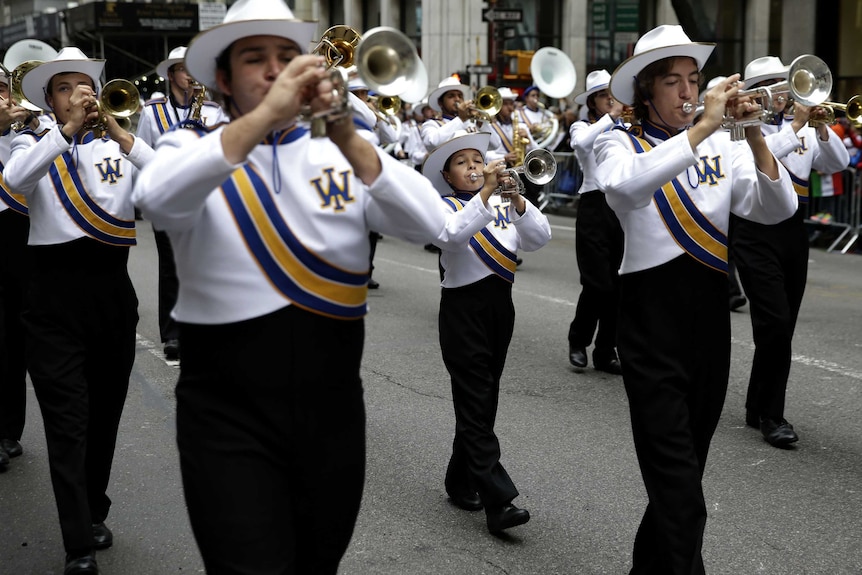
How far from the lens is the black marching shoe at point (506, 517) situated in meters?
4.86

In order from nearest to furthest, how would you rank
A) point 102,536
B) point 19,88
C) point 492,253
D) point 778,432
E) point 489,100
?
1. point 102,536
2. point 492,253
3. point 19,88
4. point 778,432
5. point 489,100

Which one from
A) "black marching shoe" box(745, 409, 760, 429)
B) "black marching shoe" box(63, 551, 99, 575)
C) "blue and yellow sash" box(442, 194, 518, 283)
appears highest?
"blue and yellow sash" box(442, 194, 518, 283)

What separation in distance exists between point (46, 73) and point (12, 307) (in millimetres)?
1538

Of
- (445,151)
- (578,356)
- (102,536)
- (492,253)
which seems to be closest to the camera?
(102,536)

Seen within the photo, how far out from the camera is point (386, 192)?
9.57 ft

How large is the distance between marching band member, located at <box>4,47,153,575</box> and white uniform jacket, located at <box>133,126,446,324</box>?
1.88m

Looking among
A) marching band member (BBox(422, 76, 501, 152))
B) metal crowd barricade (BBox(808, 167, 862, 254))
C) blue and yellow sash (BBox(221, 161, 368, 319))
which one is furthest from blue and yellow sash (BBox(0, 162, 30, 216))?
metal crowd barricade (BBox(808, 167, 862, 254))

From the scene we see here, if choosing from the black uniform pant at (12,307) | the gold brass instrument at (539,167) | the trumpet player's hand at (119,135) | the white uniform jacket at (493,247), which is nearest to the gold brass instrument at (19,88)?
the black uniform pant at (12,307)

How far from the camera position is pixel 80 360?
4.74m

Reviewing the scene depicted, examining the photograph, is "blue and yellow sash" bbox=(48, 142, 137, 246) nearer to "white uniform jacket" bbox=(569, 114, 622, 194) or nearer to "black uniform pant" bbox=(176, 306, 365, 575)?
"black uniform pant" bbox=(176, 306, 365, 575)

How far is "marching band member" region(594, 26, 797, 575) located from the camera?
3.89 meters

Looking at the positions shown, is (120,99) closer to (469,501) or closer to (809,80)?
(469,501)

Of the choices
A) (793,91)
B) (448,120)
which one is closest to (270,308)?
(793,91)

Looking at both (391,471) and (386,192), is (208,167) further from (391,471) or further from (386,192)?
(391,471)
